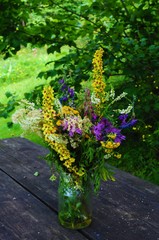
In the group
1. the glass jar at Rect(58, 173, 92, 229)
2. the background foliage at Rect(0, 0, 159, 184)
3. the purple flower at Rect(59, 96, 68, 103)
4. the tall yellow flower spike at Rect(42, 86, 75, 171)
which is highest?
the background foliage at Rect(0, 0, 159, 184)

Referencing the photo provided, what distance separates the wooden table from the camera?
167cm

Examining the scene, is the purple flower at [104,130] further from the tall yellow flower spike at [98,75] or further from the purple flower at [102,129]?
the tall yellow flower spike at [98,75]

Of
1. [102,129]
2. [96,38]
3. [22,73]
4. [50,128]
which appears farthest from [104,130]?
[22,73]

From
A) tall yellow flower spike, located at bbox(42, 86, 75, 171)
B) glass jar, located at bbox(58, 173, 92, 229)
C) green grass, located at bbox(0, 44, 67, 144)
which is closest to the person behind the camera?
tall yellow flower spike, located at bbox(42, 86, 75, 171)

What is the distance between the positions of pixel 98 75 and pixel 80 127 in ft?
0.70

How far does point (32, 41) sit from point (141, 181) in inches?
69.5

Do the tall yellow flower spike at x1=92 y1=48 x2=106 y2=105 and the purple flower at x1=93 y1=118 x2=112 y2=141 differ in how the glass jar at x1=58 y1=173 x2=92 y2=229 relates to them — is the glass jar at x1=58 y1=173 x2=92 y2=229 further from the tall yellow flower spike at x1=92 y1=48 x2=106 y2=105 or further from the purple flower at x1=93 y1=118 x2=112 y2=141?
the tall yellow flower spike at x1=92 y1=48 x2=106 y2=105

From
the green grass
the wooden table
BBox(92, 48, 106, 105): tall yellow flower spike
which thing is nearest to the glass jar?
the wooden table

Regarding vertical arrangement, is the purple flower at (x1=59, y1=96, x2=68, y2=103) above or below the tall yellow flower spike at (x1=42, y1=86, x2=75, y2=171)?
above

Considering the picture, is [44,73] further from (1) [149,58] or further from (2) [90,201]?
(2) [90,201]

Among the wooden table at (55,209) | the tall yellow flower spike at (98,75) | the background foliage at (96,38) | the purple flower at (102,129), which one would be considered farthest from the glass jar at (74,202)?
the background foliage at (96,38)

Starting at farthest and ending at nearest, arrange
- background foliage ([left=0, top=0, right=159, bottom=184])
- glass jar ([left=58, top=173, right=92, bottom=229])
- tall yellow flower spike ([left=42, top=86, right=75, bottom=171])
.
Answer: background foliage ([left=0, top=0, right=159, bottom=184])
glass jar ([left=58, top=173, right=92, bottom=229])
tall yellow flower spike ([left=42, top=86, right=75, bottom=171])

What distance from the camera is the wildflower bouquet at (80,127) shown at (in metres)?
1.52

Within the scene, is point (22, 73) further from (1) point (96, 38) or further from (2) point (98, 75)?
(2) point (98, 75)
